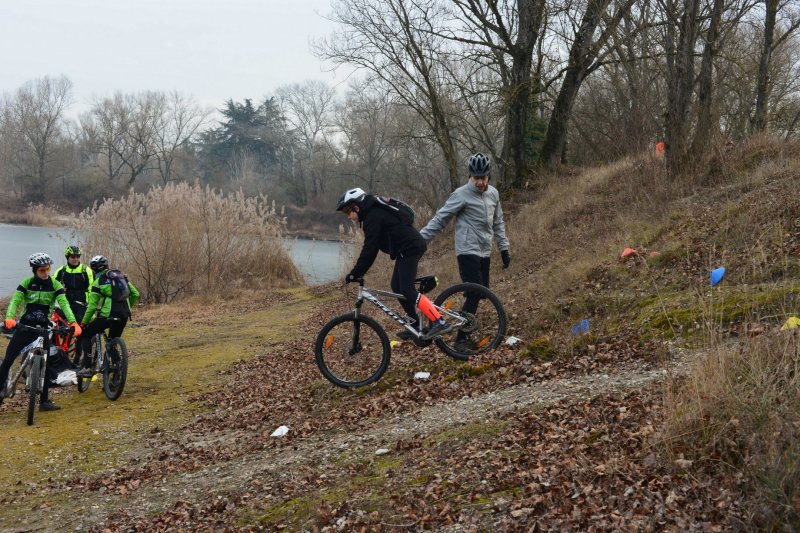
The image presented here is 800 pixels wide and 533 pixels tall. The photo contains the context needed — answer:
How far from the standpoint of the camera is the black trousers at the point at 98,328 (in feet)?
31.2

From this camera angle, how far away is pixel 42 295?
898 cm

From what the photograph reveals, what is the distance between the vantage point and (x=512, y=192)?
22797 millimetres

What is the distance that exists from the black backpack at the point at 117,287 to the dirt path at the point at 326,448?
3.56 m

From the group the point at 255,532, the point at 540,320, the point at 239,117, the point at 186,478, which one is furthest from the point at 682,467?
the point at 239,117

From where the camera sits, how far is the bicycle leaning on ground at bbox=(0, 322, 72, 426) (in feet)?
27.9

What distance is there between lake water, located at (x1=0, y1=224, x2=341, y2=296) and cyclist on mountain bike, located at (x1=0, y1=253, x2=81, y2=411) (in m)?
11.7

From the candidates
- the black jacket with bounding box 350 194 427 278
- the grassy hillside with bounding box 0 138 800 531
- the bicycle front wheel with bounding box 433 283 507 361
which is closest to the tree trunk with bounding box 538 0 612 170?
the grassy hillside with bounding box 0 138 800 531

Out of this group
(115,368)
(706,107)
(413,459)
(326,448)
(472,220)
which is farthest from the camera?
(706,107)

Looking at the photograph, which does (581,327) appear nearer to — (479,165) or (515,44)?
(479,165)

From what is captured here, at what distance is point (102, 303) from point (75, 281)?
44.2 inches

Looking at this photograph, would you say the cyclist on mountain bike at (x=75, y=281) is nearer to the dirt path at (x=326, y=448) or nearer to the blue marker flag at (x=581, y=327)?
the dirt path at (x=326, y=448)

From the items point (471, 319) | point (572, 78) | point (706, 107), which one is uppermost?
point (572, 78)

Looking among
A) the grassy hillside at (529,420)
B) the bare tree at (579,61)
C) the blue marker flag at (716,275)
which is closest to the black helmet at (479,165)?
the grassy hillside at (529,420)

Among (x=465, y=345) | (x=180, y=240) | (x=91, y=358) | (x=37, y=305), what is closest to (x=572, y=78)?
(x=180, y=240)
